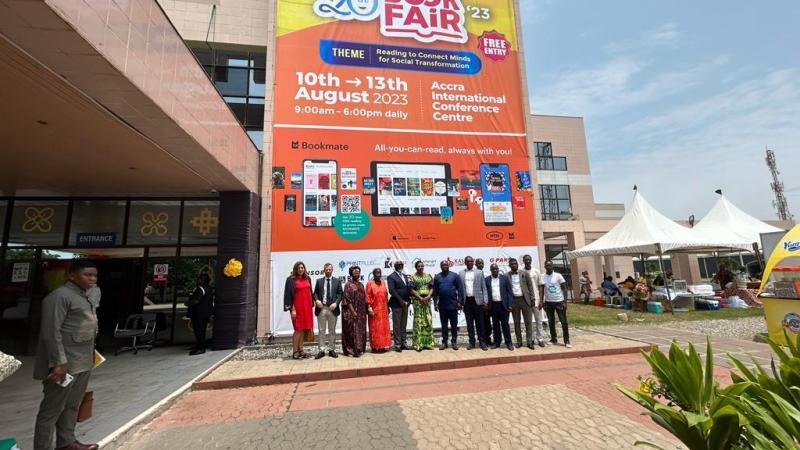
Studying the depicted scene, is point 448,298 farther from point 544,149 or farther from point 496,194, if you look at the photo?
point 544,149

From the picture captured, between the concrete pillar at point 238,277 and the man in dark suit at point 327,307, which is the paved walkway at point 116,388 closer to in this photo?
the concrete pillar at point 238,277

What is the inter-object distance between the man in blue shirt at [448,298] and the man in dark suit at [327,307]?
1942 millimetres

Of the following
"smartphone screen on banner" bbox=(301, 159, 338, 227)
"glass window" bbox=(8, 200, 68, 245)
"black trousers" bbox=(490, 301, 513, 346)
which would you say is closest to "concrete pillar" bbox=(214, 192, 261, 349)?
"smartphone screen on banner" bbox=(301, 159, 338, 227)

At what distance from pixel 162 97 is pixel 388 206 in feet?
16.9

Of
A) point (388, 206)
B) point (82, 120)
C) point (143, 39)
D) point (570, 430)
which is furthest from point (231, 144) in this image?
point (570, 430)

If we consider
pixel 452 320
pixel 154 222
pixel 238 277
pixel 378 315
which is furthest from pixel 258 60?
pixel 452 320

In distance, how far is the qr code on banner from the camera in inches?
324

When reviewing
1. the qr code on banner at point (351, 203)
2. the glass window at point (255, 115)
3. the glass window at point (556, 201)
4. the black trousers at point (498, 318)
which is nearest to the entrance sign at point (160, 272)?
the glass window at point (255, 115)

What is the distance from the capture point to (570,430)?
3.51 metres

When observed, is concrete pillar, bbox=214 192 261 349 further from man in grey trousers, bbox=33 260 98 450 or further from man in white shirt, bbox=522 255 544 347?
man in white shirt, bbox=522 255 544 347

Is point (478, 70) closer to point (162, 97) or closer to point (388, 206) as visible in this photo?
point (388, 206)

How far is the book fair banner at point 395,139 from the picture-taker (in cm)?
812

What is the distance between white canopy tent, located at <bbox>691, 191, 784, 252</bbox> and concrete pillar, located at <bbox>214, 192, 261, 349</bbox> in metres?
15.3

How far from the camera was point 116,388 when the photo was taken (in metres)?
4.90
